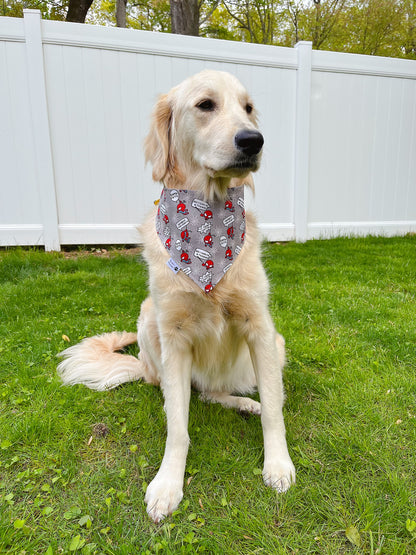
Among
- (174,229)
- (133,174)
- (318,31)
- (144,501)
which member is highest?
(318,31)

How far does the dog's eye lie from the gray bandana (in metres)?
0.34

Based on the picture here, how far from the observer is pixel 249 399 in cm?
196

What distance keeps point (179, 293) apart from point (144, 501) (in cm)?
78

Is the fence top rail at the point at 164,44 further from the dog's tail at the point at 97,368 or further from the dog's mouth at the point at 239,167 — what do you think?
the dog's mouth at the point at 239,167

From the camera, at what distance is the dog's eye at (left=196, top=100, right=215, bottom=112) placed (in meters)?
1.57

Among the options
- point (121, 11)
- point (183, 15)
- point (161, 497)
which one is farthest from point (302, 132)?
point (121, 11)

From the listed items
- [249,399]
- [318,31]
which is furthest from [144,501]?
[318,31]

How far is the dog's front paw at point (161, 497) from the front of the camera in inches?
52.2

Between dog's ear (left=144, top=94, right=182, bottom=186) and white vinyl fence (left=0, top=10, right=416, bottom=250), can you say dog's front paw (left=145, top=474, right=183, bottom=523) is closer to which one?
dog's ear (left=144, top=94, right=182, bottom=186)

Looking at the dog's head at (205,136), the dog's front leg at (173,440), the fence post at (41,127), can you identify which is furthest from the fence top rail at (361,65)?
the dog's front leg at (173,440)

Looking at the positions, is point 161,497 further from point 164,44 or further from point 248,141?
point 164,44

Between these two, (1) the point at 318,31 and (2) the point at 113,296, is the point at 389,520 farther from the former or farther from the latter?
(1) the point at 318,31

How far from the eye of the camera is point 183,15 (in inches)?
273

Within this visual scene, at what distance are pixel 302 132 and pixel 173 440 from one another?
16.4ft
